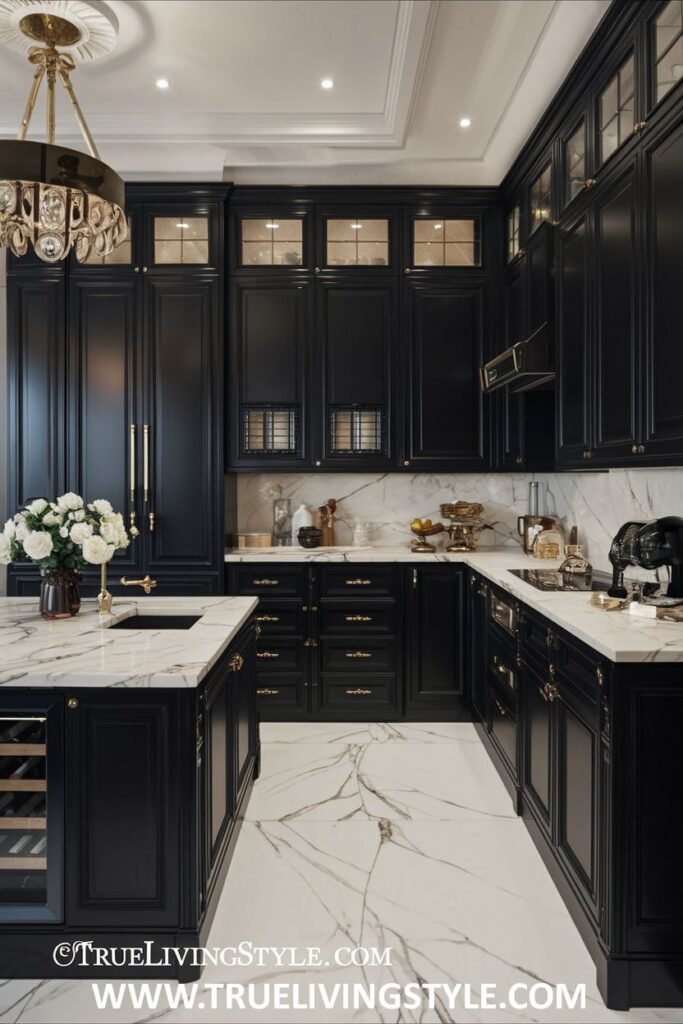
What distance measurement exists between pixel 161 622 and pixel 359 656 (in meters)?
1.68

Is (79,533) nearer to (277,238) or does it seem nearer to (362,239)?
(277,238)

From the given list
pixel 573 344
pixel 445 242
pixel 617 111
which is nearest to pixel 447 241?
pixel 445 242

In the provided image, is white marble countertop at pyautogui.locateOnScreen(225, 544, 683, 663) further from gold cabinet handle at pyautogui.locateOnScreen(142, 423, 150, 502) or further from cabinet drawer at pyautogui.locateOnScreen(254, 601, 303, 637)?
gold cabinet handle at pyautogui.locateOnScreen(142, 423, 150, 502)

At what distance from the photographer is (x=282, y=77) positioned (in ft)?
10.5

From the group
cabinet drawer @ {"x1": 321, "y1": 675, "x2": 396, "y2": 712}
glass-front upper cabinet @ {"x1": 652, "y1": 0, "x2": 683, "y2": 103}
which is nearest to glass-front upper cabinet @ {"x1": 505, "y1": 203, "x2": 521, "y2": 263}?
glass-front upper cabinet @ {"x1": 652, "y1": 0, "x2": 683, "y2": 103}

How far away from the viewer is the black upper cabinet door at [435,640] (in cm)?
398

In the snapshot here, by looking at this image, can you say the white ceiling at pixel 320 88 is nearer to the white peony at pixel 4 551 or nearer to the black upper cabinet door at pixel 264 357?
the black upper cabinet door at pixel 264 357

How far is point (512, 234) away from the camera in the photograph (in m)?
4.04

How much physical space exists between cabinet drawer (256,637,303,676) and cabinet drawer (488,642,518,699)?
1160mm

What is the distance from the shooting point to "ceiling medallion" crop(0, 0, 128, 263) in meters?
2.18

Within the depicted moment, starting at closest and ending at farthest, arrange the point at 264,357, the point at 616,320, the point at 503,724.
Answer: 1. the point at 616,320
2. the point at 503,724
3. the point at 264,357

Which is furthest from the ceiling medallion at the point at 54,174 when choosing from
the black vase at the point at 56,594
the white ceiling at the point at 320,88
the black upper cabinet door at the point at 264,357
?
the black upper cabinet door at the point at 264,357

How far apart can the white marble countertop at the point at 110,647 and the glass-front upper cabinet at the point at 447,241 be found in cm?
267

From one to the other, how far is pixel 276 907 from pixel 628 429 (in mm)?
2025
